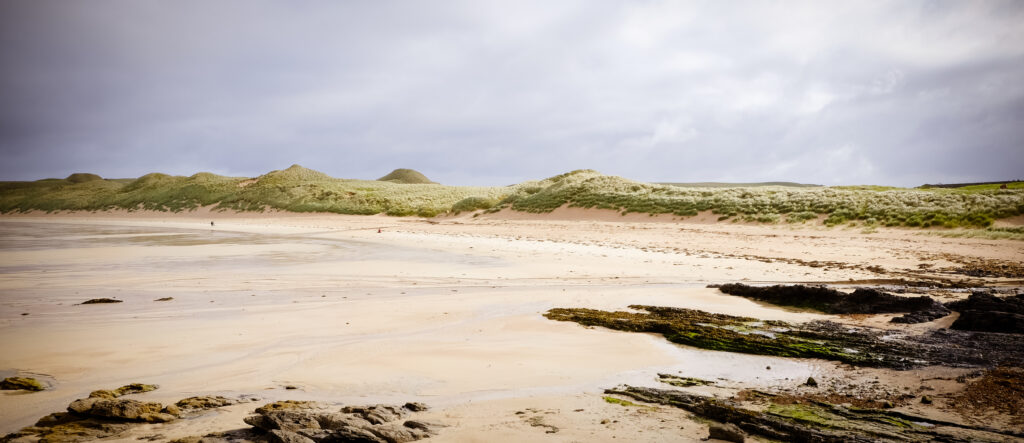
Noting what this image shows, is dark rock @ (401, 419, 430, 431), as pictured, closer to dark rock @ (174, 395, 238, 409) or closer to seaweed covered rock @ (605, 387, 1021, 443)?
dark rock @ (174, 395, 238, 409)

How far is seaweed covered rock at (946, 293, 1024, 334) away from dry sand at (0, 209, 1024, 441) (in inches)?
48.5

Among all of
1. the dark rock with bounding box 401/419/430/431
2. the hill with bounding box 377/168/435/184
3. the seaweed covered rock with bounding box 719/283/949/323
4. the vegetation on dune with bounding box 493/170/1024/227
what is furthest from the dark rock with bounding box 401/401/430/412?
the hill with bounding box 377/168/435/184

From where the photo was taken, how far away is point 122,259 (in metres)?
15.2

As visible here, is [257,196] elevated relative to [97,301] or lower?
elevated

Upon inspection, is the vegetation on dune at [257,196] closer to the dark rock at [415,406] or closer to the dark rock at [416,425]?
the dark rock at [415,406]

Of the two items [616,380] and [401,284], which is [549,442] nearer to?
[616,380]

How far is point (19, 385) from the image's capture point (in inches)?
173

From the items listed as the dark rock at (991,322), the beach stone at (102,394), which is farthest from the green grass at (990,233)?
the beach stone at (102,394)

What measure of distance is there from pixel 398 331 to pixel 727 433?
4.64 metres

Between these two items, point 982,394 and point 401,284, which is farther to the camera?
point 401,284

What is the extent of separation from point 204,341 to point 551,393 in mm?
4381

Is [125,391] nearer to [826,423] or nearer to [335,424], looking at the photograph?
[335,424]

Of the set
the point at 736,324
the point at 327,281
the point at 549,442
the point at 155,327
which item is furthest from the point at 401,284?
the point at 549,442

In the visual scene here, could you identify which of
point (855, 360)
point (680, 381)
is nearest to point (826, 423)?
point (680, 381)
